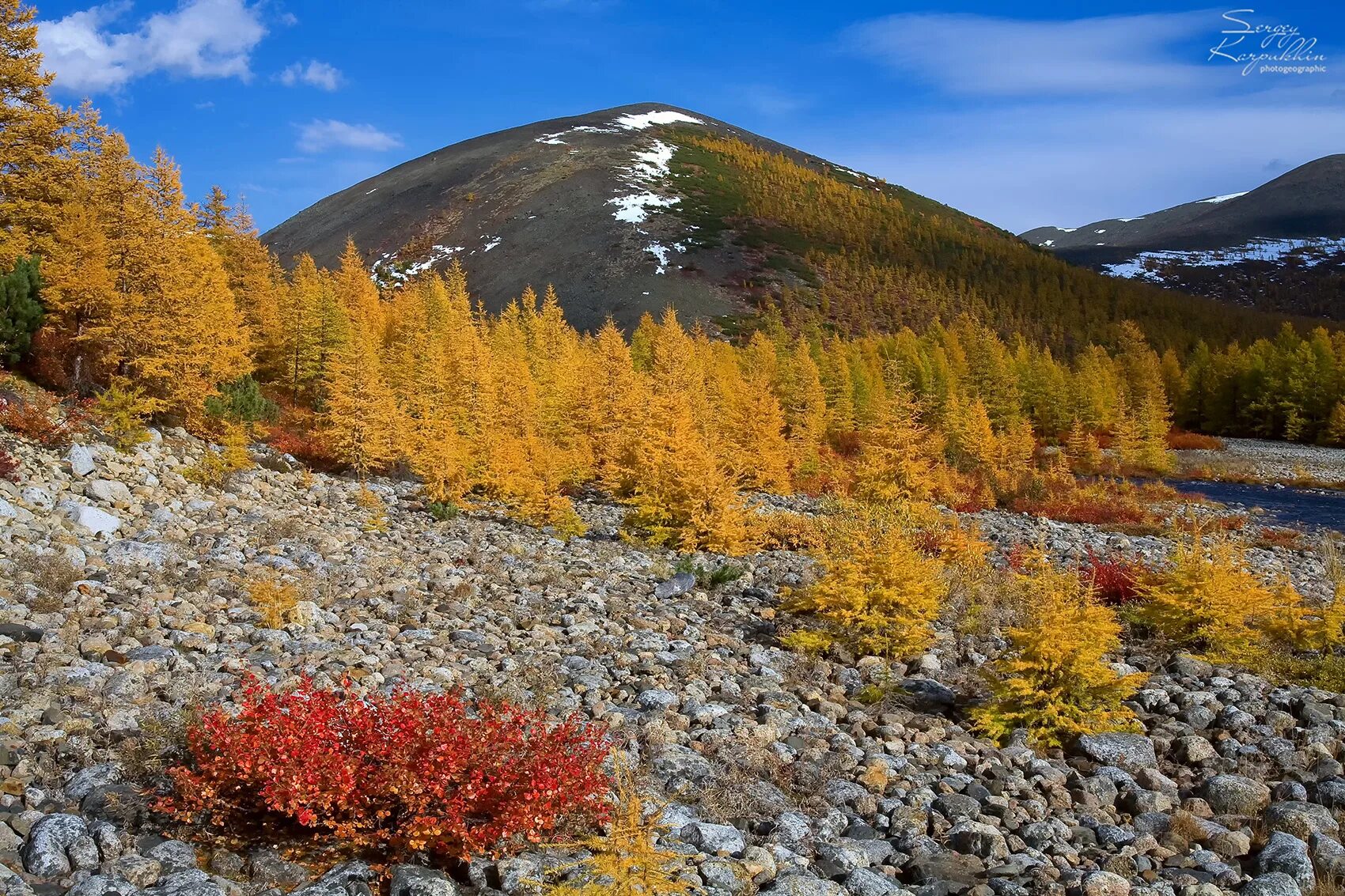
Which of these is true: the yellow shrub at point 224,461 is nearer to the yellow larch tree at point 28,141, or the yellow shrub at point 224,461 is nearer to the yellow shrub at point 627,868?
the yellow larch tree at point 28,141

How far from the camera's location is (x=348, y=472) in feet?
79.8

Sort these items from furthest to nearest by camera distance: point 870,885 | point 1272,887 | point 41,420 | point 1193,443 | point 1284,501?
point 1193,443 → point 1284,501 → point 41,420 → point 1272,887 → point 870,885

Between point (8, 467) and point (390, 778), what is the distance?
1236 cm

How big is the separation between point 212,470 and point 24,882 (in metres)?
14.9

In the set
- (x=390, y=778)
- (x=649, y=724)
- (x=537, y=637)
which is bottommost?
(x=649, y=724)

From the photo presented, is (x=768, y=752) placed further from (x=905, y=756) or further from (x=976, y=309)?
(x=976, y=309)

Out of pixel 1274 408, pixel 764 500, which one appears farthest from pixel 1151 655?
pixel 1274 408

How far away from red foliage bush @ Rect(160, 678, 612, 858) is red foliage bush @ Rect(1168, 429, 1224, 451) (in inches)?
2482

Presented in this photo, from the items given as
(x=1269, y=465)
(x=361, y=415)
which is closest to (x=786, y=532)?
(x=361, y=415)

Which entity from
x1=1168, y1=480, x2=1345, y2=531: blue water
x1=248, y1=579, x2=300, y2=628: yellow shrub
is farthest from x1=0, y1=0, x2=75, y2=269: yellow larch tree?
x1=1168, y1=480, x2=1345, y2=531: blue water

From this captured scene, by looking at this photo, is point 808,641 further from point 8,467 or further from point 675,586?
point 8,467

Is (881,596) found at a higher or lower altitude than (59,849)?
lower

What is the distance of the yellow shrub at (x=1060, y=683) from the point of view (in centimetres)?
950

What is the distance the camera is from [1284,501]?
37375 mm
